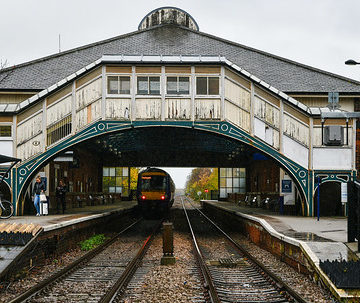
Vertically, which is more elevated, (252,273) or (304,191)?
(304,191)

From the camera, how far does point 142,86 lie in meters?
18.9

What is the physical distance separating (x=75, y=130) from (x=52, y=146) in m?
1.18

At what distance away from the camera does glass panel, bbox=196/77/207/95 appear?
18859 millimetres

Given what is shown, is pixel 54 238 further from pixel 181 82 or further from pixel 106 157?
pixel 106 157

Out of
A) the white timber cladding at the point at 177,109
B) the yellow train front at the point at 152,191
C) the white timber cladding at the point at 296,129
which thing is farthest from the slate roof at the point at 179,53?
the yellow train front at the point at 152,191

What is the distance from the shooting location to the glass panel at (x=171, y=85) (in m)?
18.9

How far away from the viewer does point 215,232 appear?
20562 millimetres

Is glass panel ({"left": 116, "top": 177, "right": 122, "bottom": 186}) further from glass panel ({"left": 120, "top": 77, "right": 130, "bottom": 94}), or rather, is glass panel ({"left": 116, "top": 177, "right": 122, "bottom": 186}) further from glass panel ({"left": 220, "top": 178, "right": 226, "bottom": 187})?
glass panel ({"left": 120, "top": 77, "right": 130, "bottom": 94})

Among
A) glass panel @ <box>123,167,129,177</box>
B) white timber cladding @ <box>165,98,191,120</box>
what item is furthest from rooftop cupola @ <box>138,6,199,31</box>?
glass panel @ <box>123,167,129,177</box>

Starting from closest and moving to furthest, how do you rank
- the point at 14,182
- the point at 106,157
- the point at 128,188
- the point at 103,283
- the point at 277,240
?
the point at 103,283 < the point at 277,240 < the point at 14,182 < the point at 106,157 < the point at 128,188

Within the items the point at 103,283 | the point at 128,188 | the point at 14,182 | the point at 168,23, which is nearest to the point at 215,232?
the point at 14,182

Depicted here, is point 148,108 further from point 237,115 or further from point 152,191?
point 152,191

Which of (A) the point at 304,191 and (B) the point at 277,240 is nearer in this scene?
(B) the point at 277,240

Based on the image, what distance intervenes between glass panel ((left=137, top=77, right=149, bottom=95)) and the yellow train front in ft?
33.9
